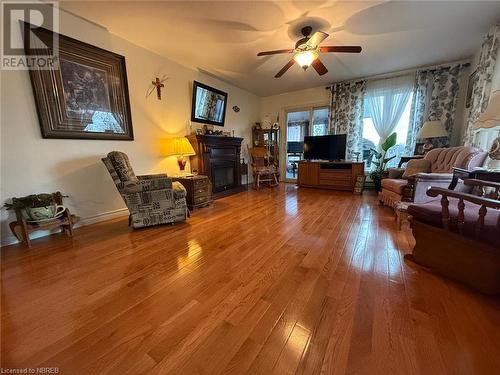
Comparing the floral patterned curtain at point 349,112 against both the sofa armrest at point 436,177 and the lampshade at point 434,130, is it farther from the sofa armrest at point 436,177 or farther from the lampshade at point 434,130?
the sofa armrest at point 436,177

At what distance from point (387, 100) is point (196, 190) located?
4407mm

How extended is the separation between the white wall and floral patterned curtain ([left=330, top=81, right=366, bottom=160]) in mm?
3013

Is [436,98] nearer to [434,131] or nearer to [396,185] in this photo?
[434,131]

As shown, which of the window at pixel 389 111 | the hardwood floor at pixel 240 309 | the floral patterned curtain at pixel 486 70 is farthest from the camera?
the window at pixel 389 111

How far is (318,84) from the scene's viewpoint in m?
4.95

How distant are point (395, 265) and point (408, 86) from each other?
4.22 meters

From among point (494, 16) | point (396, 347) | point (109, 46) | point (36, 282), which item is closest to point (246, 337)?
point (396, 347)

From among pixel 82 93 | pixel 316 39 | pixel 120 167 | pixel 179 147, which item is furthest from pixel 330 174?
pixel 82 93

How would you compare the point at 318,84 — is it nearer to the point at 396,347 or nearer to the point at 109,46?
the point at 109,46

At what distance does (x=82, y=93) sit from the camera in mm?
2541

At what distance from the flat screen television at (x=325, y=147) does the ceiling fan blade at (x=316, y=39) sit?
8.07 feet

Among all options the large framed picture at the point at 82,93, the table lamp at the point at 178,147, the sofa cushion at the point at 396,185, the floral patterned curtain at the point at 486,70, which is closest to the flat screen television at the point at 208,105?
the table lamp at the point at 178,147

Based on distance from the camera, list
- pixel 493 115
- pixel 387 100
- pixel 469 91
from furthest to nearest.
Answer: pixel 387 100 → pixel 469 91 → pixel 493 115

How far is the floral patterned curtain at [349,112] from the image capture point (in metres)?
4.63
